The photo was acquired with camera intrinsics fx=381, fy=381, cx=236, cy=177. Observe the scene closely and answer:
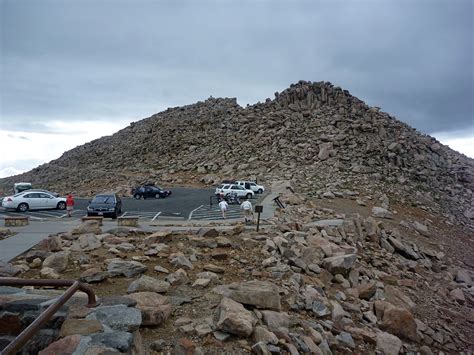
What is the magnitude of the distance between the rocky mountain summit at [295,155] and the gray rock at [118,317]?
27.0 meters

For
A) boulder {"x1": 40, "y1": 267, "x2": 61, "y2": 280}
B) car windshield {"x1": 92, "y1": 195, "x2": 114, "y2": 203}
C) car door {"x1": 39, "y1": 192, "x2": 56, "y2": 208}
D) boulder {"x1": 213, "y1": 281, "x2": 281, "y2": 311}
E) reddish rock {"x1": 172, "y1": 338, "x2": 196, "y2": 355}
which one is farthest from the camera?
car door {"x1": 39, "y1": 192, "x2": 56, "y2": 208}

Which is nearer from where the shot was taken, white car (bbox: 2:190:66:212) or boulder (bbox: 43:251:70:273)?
boulder (bbox: 43:251:70:273)

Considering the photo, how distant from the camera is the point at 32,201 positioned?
2745cm

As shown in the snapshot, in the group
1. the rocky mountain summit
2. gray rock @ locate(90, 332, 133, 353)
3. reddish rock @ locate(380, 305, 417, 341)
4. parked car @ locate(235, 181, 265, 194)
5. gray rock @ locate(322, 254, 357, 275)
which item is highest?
the rocky mountain summit

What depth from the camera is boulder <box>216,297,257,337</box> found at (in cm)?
649

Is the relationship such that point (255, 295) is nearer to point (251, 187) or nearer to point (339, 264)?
point (339, 264)

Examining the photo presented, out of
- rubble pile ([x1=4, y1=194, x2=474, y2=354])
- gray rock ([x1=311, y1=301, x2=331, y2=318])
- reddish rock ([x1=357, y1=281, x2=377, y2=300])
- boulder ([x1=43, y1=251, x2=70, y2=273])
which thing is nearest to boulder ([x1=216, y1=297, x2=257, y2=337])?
rubble pile ([x1=4, y1=194, x2=474, y2=354])

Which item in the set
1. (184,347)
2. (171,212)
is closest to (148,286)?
(184,347)

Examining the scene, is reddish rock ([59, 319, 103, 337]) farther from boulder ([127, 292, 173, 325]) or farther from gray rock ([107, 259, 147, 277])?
gray rock ([107, 259, 147, 277])

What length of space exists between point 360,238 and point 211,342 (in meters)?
13.3

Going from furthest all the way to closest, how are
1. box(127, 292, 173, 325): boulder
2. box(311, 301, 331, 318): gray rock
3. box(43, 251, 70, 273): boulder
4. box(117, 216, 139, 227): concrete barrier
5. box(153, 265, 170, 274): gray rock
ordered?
box(117, 216, 139, 227): concrete barrier < box(153, 265, 170, 274): gray rock < box(43, 251, 70, 273): boulder < box(311, 301, 331, 318): gray rock < box(127, 292, 173, 325): boulder

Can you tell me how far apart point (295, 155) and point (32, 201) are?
27.5 metres

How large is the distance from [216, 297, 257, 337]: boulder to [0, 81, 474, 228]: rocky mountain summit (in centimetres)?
2517

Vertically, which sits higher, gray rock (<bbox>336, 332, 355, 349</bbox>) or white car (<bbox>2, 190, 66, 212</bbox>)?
white car (<bbox>2, 190, 66, 212</bbox>)
